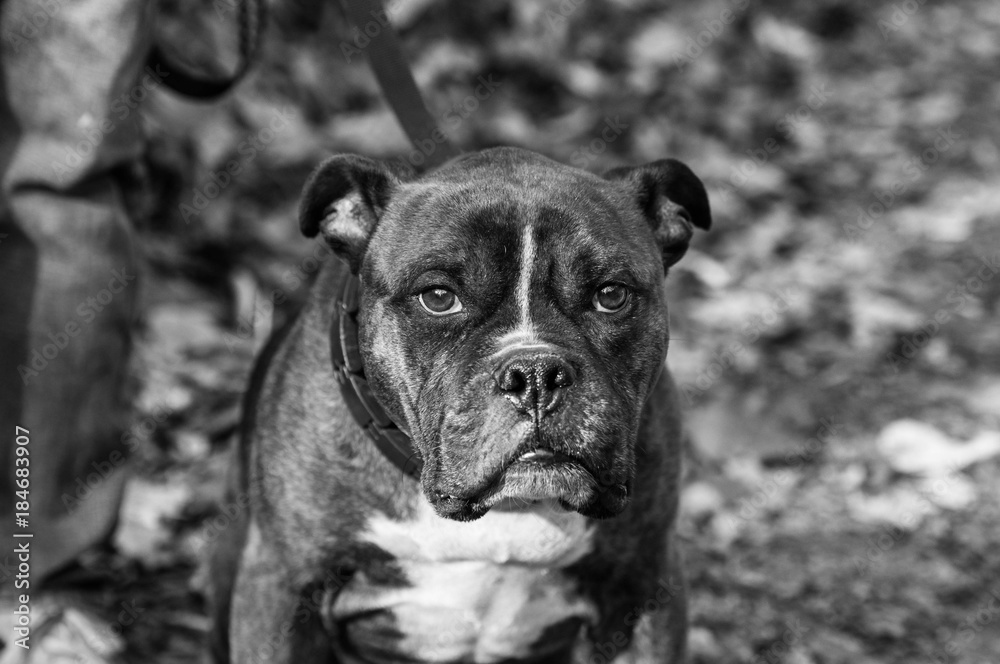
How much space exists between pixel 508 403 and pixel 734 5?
649cm

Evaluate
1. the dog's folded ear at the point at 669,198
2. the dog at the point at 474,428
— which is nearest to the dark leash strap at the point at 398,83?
the dog at the point at 474,428

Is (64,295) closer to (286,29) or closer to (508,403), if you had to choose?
(508,403)

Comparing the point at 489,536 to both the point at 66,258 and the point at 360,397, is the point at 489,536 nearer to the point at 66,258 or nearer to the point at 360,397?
the point at 360,397

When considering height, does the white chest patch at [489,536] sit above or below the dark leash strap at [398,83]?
below

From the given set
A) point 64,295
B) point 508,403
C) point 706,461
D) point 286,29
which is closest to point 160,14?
point 286,29

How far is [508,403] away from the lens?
9.07 feet
